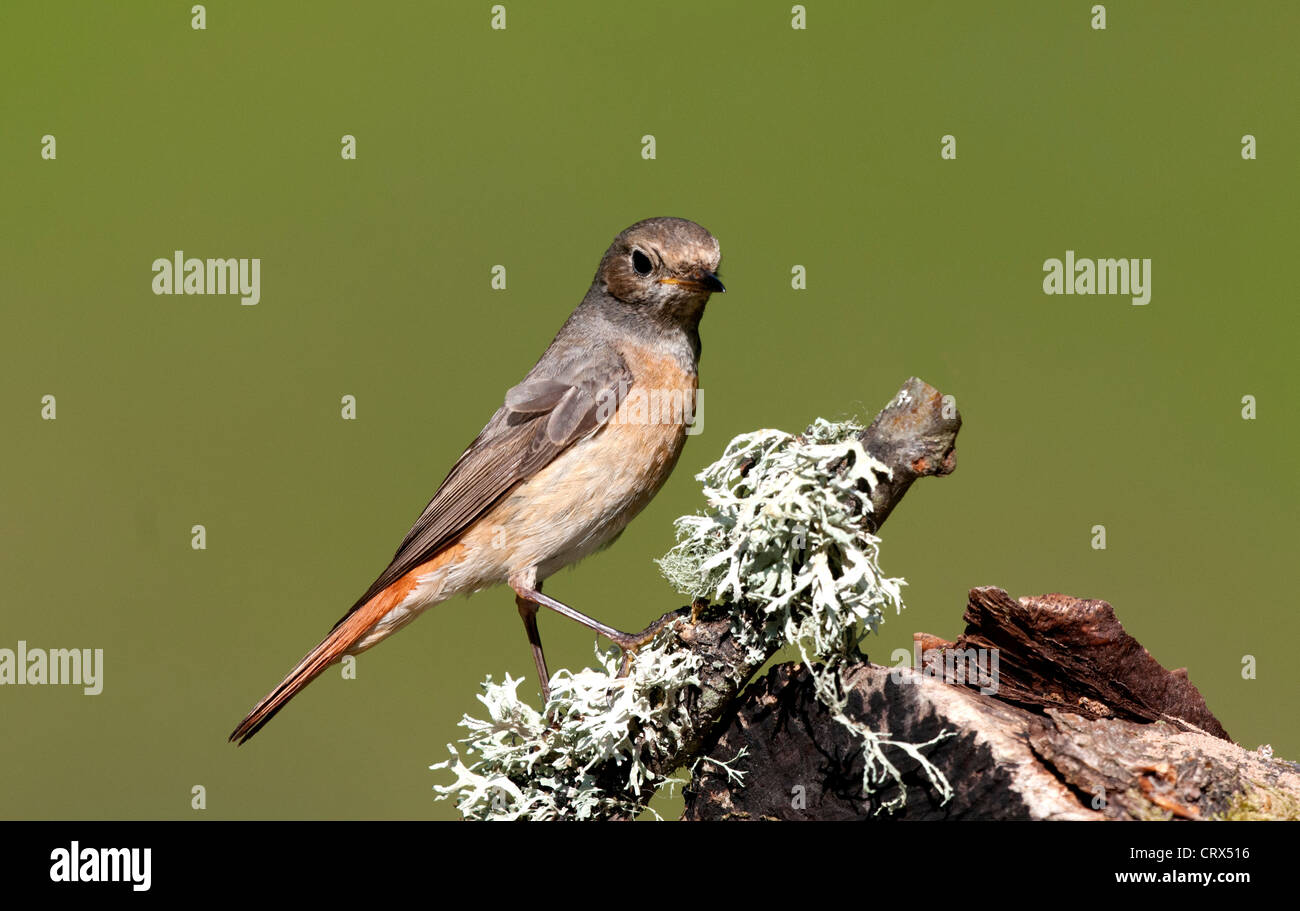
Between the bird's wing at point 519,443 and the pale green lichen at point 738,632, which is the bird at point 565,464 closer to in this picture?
the bird's wing at point 519,443

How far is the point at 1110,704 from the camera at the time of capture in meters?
Result: 3.51

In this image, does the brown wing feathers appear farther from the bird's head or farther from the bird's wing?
the bird's head

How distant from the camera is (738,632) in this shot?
3.46 m

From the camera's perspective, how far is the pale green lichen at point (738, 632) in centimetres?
328

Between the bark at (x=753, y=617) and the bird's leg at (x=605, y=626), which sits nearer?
the bark at (x=753, y=617)

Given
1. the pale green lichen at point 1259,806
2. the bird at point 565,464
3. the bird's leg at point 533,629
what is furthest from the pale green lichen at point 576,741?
the pale green lichen at point 1259,806

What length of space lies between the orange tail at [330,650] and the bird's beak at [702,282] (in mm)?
1857

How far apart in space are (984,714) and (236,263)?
26.5 ft

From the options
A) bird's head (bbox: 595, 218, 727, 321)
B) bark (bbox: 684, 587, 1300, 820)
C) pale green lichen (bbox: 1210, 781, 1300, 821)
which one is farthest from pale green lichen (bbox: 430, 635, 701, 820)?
bird's head (bbox: 595, 218, 727, 321)

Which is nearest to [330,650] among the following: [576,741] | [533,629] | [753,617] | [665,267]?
[533,629]

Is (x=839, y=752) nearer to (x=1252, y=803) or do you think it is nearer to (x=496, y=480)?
(x=1252, y=803)

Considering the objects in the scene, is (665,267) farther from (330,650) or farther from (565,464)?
(330,650)

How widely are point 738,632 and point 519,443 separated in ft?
6.79
